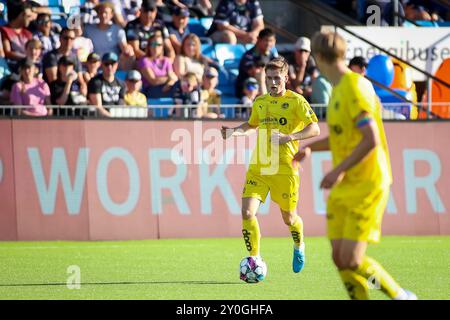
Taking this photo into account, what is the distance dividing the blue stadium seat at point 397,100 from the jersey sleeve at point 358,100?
459 inches

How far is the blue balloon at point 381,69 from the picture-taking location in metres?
21.7

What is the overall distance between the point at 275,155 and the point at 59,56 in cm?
690

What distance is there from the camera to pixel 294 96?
13180 millimetres

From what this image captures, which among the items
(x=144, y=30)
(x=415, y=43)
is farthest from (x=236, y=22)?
(x=415, y=43)

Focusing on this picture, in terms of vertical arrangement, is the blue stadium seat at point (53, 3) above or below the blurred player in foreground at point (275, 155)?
above

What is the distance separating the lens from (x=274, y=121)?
43.1 feet

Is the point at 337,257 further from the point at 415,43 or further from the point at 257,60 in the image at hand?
the point at 415,43

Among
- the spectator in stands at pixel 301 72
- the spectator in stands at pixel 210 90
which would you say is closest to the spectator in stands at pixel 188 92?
the spectator in stands at pixel 210 90

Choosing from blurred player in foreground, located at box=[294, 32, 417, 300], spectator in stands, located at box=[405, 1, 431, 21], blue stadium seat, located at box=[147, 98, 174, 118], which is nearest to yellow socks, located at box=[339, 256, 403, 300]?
blurred player in foreground, located at box=[294, 32, 417, 300]

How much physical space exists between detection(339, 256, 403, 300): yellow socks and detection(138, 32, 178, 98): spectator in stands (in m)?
11.5

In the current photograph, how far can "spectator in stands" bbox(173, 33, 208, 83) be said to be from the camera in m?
20.6

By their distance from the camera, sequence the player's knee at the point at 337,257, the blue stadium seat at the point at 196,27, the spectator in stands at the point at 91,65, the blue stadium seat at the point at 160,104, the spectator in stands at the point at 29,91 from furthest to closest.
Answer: the blue stadium seat at the point at 196,27, the spectator in stands at the point at 91,65, the blue stadium seat at the point at 160,104, the spectator in stands at the point at 29,91, the player's knee at the point at 337,257

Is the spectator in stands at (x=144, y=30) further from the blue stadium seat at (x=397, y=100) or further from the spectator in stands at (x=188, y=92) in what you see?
the blue stadium seat at (x=397, y=100)

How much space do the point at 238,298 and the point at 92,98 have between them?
8.34 m
